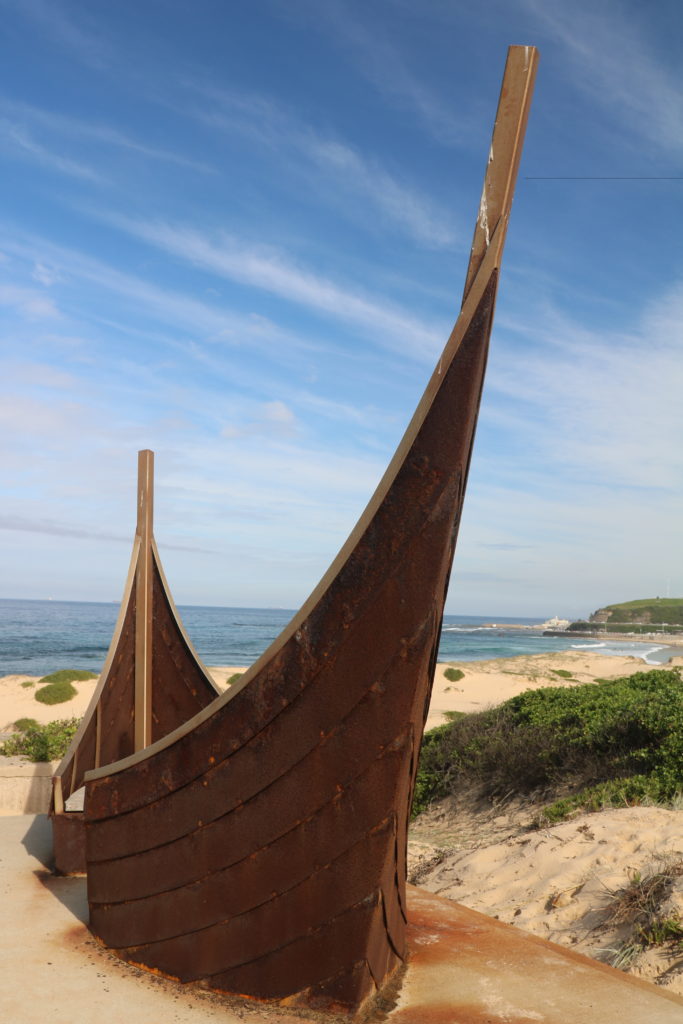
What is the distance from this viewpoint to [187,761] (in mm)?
3062

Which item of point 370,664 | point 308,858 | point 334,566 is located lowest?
point 308,858

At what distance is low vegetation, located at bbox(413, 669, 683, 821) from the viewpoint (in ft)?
20.7

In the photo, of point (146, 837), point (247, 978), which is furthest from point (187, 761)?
point (247, 978)

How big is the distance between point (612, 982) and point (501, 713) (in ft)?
19.5

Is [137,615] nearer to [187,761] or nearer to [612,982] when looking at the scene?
[187,761]

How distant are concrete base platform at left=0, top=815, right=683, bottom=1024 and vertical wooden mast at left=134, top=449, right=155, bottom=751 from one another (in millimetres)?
1895

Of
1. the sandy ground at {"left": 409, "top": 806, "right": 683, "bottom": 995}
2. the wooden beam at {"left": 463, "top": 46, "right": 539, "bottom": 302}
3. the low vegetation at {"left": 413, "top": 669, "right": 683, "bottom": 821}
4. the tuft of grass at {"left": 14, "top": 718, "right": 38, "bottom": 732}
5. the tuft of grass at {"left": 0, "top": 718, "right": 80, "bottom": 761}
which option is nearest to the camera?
the wooden beam at {"left": 463, "top": 46, "right": 539, "bottom": 302}

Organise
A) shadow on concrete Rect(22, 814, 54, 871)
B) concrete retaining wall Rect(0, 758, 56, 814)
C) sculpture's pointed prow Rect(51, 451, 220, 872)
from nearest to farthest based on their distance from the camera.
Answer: shadow on concrete Rect(22, 814, 54, 871)
sculpture's pointed prow Rect(51, 451, 220, 872)
concrete retaining wall Rect(0, 758, 56, 814)

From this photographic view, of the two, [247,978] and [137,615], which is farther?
[137,615]

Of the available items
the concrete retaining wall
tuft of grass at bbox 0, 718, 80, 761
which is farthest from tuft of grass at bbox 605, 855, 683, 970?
tuft of grass at bbox 0, 718, 80, 761

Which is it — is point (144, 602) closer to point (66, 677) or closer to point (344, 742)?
point (344, 742)

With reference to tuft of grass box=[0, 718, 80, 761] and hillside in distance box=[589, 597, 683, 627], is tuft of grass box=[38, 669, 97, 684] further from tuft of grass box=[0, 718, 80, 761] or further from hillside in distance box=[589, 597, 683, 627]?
hillside in distance box=[589, 597, 683, 627]

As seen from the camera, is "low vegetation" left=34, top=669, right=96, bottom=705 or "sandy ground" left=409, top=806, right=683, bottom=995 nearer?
"sandy ground" left=409, top=806, right=683, bottom=995

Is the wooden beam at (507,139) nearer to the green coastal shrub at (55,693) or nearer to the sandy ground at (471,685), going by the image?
the sandy ground at (471,685)
